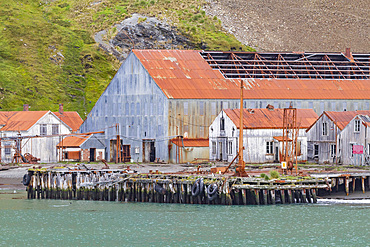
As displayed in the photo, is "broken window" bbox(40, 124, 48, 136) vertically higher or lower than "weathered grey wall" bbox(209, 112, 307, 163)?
higher

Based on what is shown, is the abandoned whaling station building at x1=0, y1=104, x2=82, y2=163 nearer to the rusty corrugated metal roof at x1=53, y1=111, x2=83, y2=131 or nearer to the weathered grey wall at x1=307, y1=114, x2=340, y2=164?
the rusty corrugated metal roof at x1=53, y1=111, x2=83, y2=131

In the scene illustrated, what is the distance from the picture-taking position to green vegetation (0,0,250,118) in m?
118

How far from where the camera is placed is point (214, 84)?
8600cm

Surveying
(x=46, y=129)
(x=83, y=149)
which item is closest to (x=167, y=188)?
(x=83, y=149)

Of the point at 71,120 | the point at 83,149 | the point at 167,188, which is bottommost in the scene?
the point at 167,188

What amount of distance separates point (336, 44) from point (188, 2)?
3104 cm

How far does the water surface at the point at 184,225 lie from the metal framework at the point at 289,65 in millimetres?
33336

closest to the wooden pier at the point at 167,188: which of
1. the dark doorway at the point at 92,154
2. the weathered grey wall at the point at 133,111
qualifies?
the weathered grey wall at the point at 133,111

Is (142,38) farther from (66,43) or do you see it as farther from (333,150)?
(333,150)

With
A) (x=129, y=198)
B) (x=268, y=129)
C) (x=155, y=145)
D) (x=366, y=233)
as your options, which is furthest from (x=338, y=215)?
(x=155, y=145)

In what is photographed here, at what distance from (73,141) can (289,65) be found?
83.7 feet

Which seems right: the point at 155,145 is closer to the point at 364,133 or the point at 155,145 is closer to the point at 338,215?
the point at 364,133

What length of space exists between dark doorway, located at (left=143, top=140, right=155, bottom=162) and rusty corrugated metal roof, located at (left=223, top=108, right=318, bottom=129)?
9726 millimetres

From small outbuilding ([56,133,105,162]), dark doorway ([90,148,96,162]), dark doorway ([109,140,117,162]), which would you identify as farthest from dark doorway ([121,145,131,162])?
dark doorway ([90,148,96,162])
